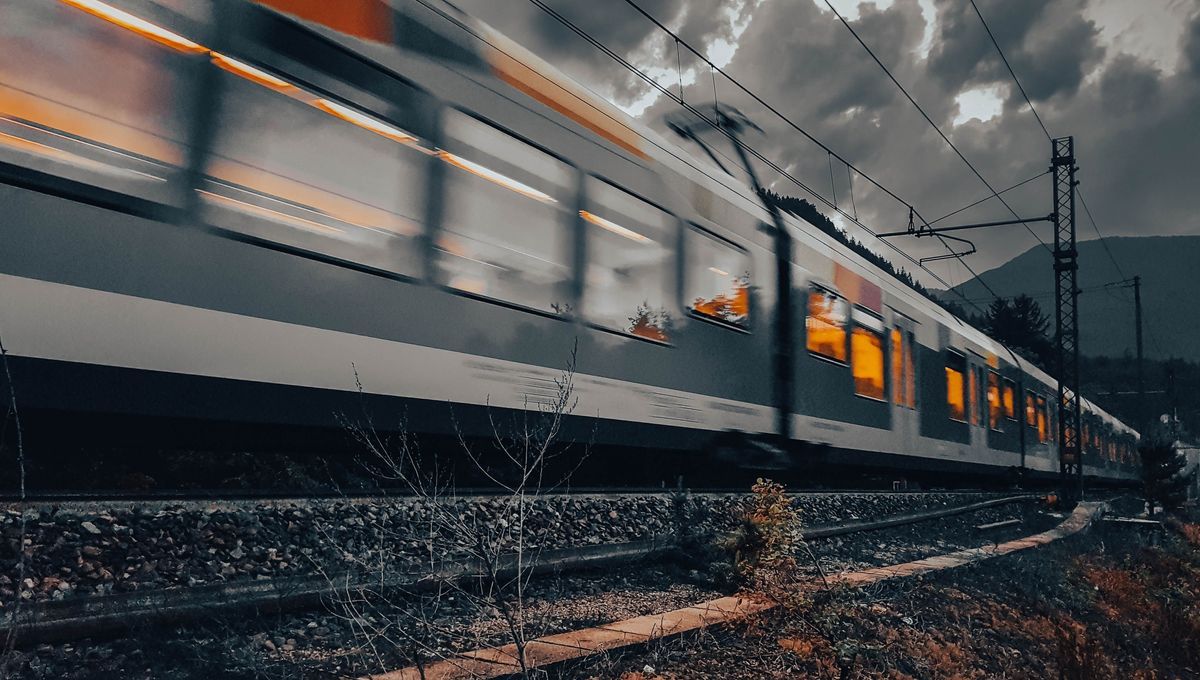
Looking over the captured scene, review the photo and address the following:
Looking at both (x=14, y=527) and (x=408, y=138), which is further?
(x=408, y=138)

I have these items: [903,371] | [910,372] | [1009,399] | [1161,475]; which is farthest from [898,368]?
[1161,475]

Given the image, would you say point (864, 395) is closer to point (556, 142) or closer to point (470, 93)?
point (556, 142)

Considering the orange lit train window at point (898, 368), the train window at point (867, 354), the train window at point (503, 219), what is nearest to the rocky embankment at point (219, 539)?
the train window at point (503, 219)

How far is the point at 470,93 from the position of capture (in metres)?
5.35

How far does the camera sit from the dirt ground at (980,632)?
3.88 metres

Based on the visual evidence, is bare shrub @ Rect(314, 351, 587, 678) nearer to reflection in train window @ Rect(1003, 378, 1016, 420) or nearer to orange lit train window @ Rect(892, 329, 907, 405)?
orange lit train window @ Rect(892, 329, 907, 405)

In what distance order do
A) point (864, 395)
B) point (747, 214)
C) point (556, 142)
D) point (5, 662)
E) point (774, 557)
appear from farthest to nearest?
point (864, 395), point (747, 214), point (556, 142), point (774, 557), point (5, 662)

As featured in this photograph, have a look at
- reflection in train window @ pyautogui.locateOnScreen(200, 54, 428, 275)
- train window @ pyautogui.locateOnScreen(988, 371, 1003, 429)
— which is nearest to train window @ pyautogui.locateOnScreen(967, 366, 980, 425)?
train window @ pyautogui.locateOnScreen(988, 371, 1003, 429)

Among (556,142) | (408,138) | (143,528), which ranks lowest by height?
(143,528)

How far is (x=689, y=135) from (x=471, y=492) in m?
4.73

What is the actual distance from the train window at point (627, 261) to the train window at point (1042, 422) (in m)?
15.9

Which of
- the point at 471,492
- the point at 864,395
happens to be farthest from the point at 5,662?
the point at 864,395

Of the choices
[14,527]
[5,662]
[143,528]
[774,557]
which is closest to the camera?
[5,662]

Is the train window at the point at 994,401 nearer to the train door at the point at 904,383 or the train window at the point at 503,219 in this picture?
the train door at the point at 904,383
